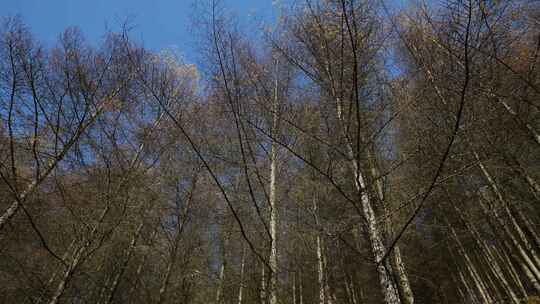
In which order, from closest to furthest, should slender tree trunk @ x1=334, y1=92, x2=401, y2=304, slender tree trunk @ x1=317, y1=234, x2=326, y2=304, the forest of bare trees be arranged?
slender tree trunk @ x1=334, y1=92, x2=401, y2=304, the forest of bare trees, slender tree trunk @ x1=317, y1=234, x2=326, y2=304

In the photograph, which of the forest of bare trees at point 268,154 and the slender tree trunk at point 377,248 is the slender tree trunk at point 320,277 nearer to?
the forest of bare trees at point 268,154

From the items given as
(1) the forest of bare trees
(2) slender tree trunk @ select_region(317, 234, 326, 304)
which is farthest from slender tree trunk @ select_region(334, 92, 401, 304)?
(2) slender tree trunk @ select_region(317, 234, 326, 304)

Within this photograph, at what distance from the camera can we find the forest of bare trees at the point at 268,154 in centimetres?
259

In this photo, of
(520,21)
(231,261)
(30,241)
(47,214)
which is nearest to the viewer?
(520,21)

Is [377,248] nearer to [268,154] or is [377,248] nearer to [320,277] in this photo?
[268,154]

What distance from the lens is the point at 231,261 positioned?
907 cm

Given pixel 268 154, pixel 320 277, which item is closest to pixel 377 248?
pixel 268 154

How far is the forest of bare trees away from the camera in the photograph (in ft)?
8.49

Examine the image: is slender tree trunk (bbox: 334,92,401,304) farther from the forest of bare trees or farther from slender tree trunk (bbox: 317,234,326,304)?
slender tree trunk (bbox: 317,234,326,304)

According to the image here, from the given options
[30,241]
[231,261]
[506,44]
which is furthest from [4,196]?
[506,44]

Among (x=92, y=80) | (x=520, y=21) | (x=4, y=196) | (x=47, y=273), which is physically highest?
(x=520, y=21)

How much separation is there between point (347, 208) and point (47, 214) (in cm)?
655

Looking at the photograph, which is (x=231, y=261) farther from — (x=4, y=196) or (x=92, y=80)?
(x=92, y=80)

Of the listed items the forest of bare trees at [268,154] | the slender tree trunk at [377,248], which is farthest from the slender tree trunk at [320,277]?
the slender tree trunk at [377,248]
